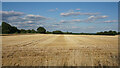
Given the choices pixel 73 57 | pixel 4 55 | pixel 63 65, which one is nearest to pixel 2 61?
pixel 4 55

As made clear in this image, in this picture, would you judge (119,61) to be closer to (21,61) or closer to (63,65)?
A: (63,65)

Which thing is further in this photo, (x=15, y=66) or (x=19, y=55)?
(x=19, y=55)

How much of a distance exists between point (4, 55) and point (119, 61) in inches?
233

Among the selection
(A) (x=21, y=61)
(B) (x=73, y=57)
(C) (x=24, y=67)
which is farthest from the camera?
(B) (x=73, y=57)

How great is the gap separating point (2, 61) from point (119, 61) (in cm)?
565

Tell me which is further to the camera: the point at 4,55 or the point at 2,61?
the point at 4,55

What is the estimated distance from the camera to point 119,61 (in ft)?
18.7

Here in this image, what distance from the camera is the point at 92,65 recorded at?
5.29 meters

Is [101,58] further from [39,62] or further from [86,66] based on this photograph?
[39,62]

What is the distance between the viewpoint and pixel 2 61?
5.73m

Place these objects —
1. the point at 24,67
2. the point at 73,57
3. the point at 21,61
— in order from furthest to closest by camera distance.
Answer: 1. the point at 73,57
2. the point at 21,61
3. the point at 24,67

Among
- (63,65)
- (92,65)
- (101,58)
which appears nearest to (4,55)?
(63,65)

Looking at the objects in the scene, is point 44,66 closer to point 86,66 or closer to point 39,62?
point 39,62

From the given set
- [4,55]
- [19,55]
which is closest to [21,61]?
[19,55]
